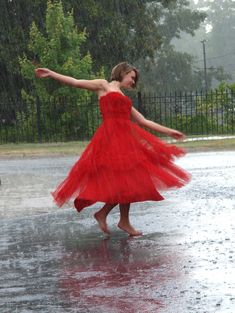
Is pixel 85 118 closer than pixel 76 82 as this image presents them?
No

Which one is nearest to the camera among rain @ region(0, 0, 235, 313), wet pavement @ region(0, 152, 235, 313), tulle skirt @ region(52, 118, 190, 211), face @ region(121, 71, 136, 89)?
wet pavement @ region(0, 152, 235, 313)

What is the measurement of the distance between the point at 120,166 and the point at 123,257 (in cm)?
117

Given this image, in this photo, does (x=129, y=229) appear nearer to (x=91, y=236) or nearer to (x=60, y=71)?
(x=91, y=236)

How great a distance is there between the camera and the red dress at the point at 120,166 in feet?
25.7

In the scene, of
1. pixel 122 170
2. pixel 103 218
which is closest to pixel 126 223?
pixel 103 218

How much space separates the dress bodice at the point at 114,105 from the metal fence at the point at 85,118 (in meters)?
22.5

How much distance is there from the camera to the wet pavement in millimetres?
5227

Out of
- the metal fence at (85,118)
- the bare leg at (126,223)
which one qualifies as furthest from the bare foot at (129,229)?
the metal fence at (85,118)

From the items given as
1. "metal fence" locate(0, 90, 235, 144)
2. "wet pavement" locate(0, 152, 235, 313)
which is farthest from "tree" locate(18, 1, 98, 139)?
"wet pavement" locate(0, 152, 235, 313)

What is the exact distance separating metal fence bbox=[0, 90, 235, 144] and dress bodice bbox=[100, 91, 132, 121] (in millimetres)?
22493

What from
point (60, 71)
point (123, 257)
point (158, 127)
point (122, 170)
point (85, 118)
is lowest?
point (85, 118)

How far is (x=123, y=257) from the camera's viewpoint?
6.94 metres

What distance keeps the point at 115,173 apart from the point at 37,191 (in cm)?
524

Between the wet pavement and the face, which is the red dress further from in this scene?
the wet pavement
